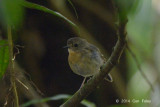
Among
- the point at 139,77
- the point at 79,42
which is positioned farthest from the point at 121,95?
the point at 79,42

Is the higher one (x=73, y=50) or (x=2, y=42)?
(x=2, y=42)

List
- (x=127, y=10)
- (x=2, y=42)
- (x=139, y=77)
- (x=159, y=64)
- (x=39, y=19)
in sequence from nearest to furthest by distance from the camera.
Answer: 1. (x=127, y=10)
2. (x=2, y=42)
3. (x=139, y=77)
4. (x=159, y=64)
5. (x=39, y=19)

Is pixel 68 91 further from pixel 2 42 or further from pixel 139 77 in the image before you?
pixel 2 42

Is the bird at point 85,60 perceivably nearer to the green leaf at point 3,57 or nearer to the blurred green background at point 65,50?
the blurred green background at point 65,50

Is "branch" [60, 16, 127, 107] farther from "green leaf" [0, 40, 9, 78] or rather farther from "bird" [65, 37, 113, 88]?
"bird" [65, 37, 113, 88]

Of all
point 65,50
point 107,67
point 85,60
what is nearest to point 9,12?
point 107,67

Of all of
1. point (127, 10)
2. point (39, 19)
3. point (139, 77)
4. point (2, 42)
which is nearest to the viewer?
point (127, 10)

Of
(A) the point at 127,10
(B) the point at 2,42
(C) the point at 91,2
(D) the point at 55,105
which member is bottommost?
(D) the point at 55,105

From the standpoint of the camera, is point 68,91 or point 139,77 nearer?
point 139,77

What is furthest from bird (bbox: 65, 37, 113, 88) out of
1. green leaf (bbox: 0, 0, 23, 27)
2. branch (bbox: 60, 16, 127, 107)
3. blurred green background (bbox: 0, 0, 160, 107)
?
green leaf (bbox: 0, 0, 23, 27)
